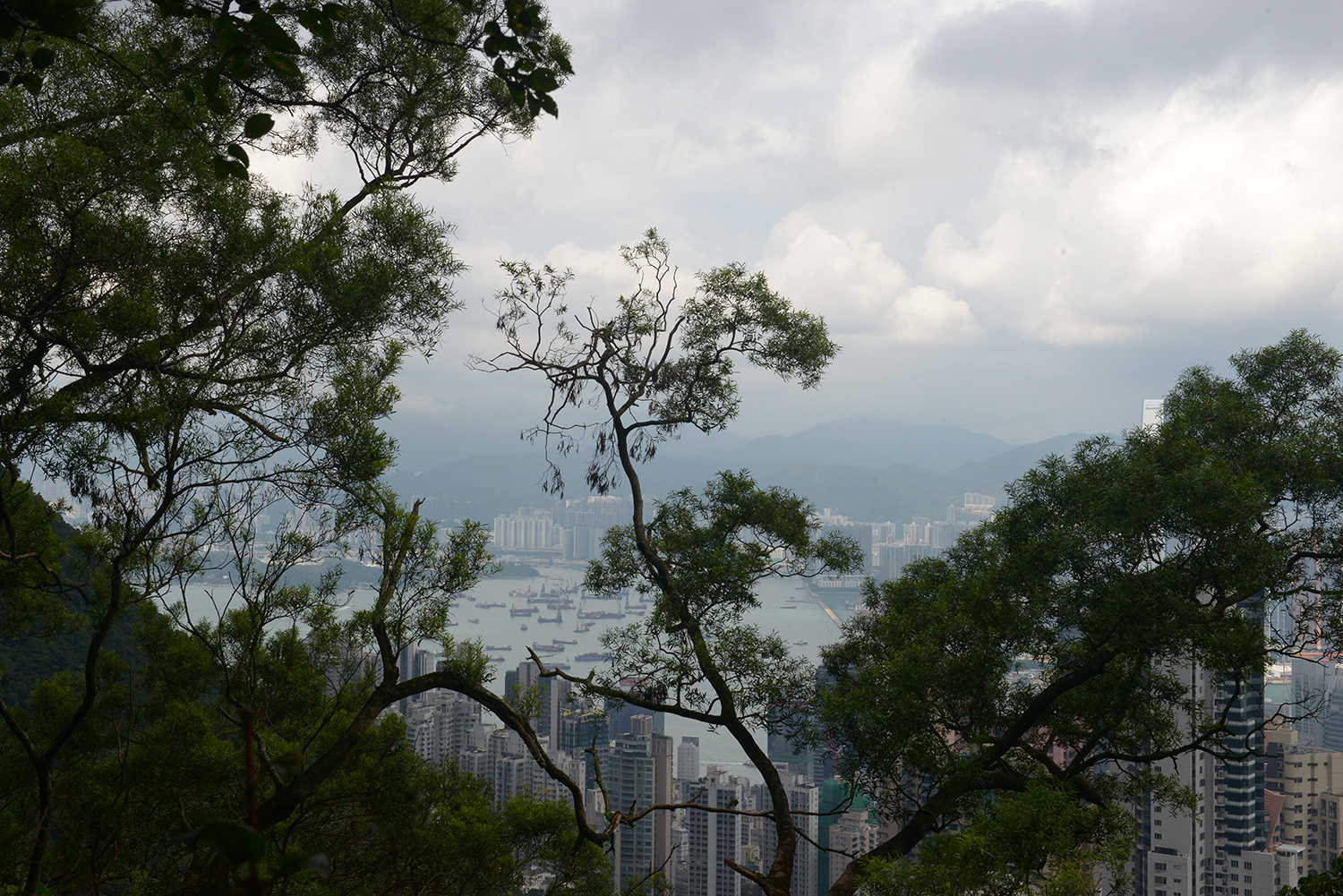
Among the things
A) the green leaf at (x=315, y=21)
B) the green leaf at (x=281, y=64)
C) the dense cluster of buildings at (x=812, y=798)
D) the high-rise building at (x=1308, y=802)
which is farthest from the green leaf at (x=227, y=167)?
the high-rise building at (x=1308, y=802)

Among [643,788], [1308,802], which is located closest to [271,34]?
[643,788]

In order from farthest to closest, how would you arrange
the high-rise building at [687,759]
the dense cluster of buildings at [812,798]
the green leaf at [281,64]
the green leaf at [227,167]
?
the high-rise building at [687,759] < the dense cluster of buildings at [812,798] < the green leaf at [227,167] < the green leaf at [281,64]

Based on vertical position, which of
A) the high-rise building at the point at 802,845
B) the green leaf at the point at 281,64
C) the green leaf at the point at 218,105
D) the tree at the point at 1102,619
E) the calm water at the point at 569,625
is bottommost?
the high-rise building at the point at 802,845

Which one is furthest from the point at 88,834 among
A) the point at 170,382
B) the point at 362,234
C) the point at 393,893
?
the point at 362,234

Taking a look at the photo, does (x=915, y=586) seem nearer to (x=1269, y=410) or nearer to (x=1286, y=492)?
(x=1286, y=492)

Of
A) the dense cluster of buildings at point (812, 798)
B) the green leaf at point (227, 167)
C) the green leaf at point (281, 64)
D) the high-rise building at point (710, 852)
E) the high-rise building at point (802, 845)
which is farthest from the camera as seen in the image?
the high-rise building at point (802, 845)

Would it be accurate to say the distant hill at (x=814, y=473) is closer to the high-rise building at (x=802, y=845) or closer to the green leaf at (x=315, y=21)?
the green leaf at (x=315, y=21)

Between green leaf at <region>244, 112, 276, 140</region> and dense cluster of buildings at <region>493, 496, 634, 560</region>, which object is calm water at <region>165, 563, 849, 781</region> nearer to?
dense cluster of buildings at <region>493, 496, 634, 560</region>
